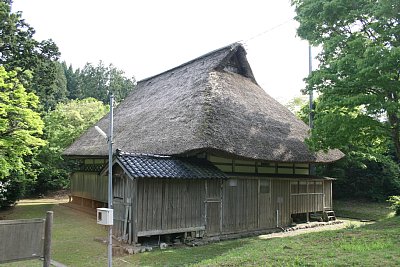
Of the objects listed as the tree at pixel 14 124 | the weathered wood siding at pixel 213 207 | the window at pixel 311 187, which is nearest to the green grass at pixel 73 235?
the tree at pixel 14 124

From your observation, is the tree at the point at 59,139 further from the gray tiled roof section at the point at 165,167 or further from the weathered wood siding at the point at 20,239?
the weathered wood siding at the point at 20,239

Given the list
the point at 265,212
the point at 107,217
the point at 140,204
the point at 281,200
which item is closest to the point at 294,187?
the point at 281,200

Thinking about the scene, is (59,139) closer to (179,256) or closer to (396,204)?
(179,256)

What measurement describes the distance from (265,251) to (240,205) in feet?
16.2

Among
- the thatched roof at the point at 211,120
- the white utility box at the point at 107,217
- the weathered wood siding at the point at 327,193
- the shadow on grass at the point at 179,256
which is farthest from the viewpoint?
the weathered wood siding at the point at 327,193

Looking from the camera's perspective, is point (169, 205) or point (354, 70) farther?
point (354, 70)

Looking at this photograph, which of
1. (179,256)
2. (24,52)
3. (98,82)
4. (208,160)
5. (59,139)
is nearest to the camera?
(179,256)

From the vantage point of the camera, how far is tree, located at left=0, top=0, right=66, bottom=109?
18.0m

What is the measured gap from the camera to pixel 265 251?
7.19 m

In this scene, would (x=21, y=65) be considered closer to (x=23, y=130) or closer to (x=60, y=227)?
(x=23, y=130)

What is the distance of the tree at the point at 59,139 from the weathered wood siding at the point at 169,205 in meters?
14.9

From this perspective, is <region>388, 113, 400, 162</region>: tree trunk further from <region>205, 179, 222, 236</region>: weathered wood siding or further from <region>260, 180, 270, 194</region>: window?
<region>205, 179, 222, 236</region>: weathered wood siding

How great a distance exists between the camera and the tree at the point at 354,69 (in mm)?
10555

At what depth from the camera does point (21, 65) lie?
18.9 m
